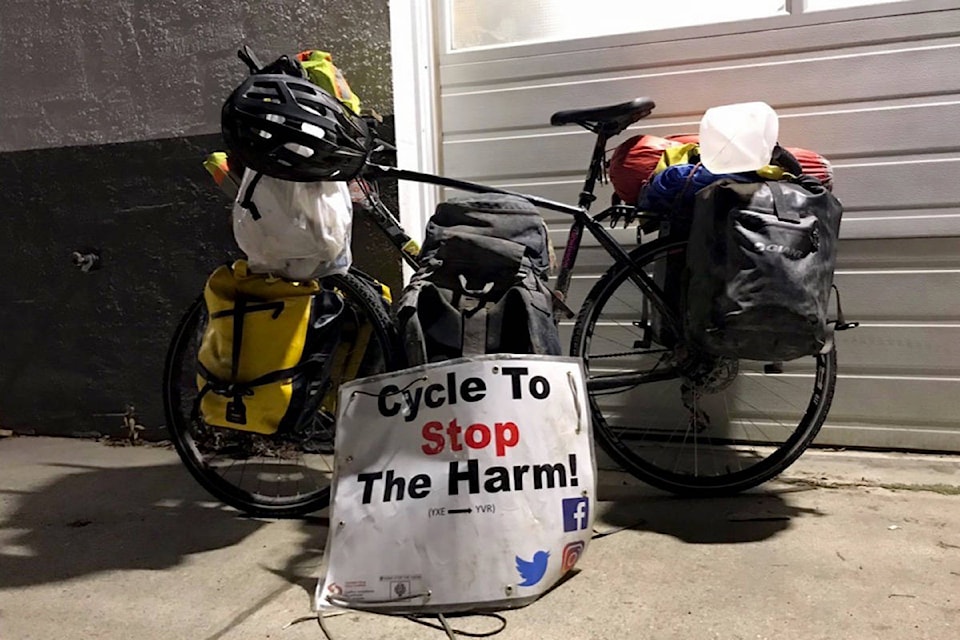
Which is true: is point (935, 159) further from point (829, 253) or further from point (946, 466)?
point (946, 466)

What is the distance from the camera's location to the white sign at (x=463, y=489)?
5.46 ft

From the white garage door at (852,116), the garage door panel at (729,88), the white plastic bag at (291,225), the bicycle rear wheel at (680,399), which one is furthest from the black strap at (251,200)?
the garage door panel at (729,88)

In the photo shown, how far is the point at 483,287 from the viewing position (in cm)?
197

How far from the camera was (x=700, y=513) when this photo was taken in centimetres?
225

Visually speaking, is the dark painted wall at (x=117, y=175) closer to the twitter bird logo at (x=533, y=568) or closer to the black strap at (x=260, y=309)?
the black strap at (x=260, y=309)

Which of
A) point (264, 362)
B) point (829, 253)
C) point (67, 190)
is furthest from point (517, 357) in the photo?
point (67, 190)

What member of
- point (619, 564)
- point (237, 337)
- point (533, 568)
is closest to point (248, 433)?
point (237, 337)

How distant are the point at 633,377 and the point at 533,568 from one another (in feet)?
3.04

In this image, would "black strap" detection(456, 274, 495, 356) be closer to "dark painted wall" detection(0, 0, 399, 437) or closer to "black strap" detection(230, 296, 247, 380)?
"black strap" detection(230, 296, 247, 380)

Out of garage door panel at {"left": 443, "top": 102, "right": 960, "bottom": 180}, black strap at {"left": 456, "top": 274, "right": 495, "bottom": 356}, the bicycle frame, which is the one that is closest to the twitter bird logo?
black strap at {"left": 456, "top": 274, "right": 495, "bottom": 356}

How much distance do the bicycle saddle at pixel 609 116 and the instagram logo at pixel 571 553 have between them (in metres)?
1.40

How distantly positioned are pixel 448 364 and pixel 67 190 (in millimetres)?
2376

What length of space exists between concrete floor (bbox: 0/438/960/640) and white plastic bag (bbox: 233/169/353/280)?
85cm

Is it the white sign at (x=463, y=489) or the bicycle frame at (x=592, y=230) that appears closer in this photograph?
the white sign at (x=463, y=489)
